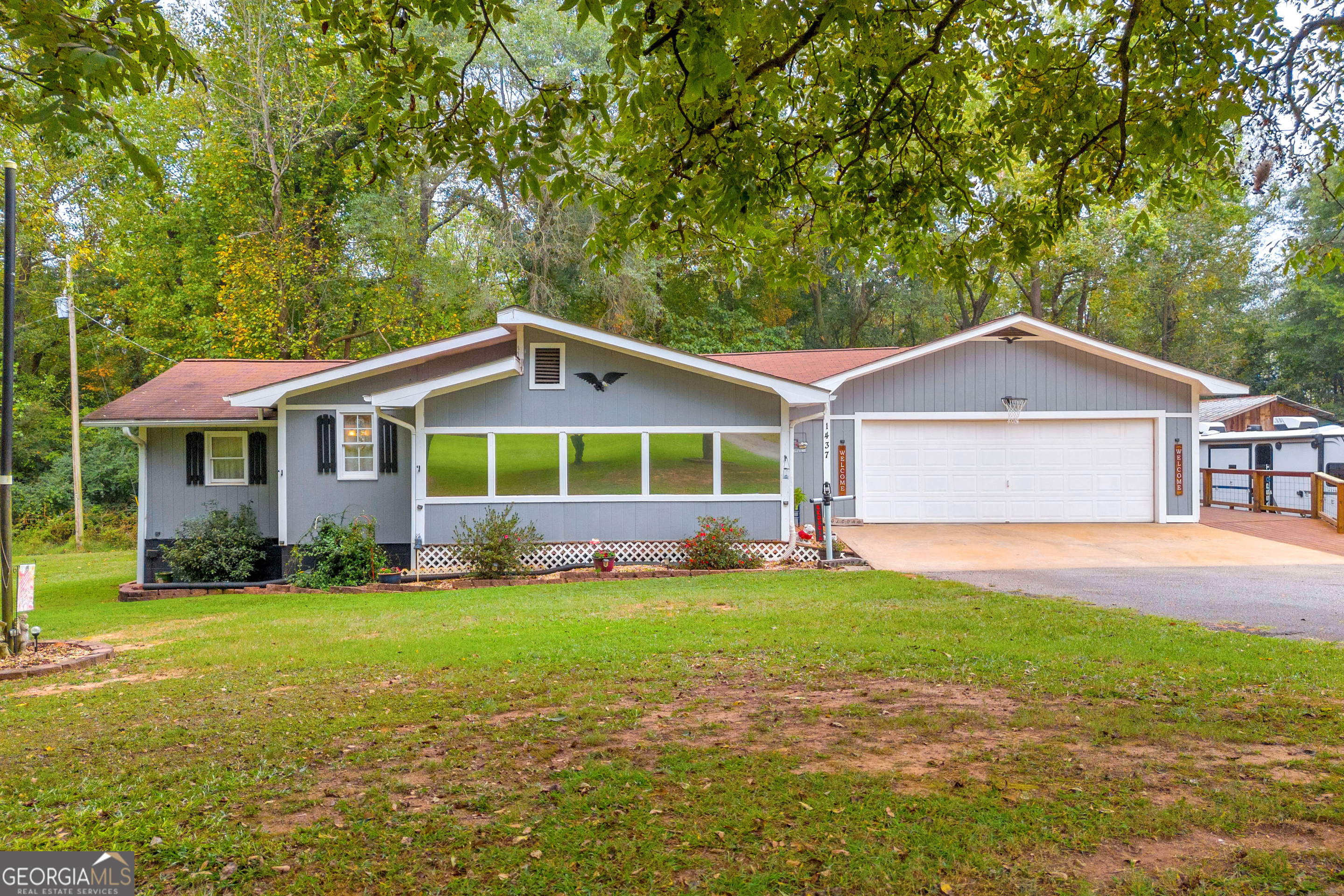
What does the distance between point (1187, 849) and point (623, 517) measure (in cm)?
1126

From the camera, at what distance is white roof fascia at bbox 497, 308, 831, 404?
13.7 meters

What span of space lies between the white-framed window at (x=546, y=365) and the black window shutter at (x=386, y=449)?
2429 mm

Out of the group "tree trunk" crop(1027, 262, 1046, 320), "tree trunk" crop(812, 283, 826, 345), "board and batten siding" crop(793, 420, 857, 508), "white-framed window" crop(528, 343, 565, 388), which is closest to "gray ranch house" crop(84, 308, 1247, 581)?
"white-framed window" crop(528, 343, 565, 388)

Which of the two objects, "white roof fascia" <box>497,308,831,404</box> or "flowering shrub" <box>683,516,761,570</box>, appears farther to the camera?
"white roof fascia" <box>497,308,831,404</box>

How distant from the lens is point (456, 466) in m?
13.9

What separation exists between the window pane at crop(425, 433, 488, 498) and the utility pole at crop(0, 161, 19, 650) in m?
5.95

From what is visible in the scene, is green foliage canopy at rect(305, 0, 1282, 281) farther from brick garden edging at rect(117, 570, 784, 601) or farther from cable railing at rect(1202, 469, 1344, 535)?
cable railing at rect(1202, 469, 1344, 535)

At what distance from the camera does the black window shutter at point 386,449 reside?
14.2m

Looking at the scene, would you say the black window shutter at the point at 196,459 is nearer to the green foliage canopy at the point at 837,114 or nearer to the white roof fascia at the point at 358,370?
the white roof fascia at the point at 358,370

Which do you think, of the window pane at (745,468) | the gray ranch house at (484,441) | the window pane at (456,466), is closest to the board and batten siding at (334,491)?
the gray ranch house at (484,441)

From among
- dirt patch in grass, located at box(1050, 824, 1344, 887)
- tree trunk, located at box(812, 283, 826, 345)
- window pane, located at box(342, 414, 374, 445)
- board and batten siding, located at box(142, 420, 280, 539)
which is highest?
tree trunk, located at box(812, 283, 826, 345)

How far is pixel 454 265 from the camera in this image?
24.5m

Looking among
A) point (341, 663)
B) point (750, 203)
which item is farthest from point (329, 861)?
point (750, 203)

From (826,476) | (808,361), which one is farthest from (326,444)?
(808,361)
